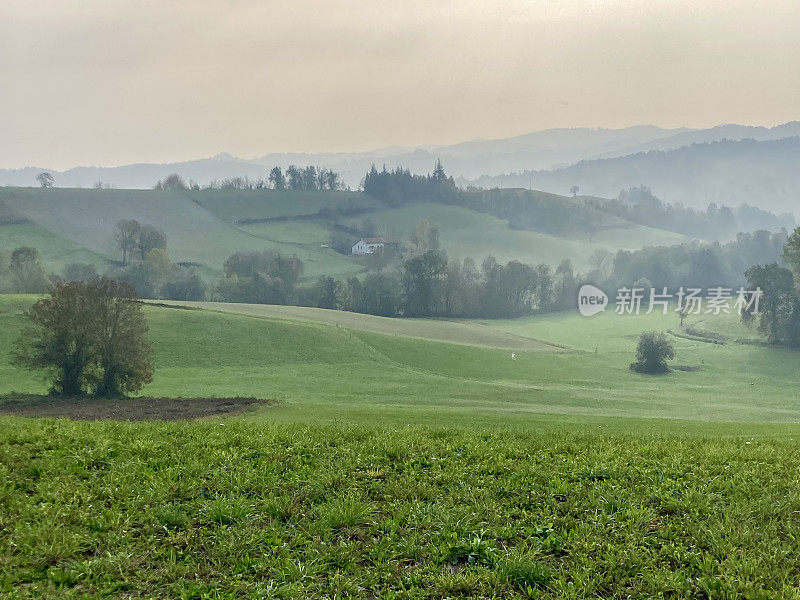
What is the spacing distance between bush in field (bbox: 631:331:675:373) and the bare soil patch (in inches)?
2519

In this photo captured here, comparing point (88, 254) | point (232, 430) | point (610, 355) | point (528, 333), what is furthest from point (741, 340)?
point (88, 254)

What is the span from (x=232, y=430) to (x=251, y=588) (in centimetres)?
618

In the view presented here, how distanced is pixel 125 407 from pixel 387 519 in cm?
2938

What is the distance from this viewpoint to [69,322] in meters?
41.6

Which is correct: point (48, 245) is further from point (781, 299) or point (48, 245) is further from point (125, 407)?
point (781, 299)

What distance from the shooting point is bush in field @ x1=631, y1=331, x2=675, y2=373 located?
289 ft

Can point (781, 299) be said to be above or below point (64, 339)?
above

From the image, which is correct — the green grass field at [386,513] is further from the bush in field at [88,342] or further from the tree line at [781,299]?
the tree line at [781,299]

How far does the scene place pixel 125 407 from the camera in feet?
114

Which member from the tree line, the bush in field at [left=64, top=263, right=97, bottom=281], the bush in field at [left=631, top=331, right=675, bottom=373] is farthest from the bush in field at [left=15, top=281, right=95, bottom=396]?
the bush in field at [left=64, top=263, right=97, bottom=281]

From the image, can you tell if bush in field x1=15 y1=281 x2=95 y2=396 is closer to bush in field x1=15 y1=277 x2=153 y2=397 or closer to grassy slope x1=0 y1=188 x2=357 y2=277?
bush in field x1=15 y1=277 x2=153 y2=397

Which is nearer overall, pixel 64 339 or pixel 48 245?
pixel 64 339

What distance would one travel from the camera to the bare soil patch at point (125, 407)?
3234cm

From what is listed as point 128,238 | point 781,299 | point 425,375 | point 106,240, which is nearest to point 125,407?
point 425,375
